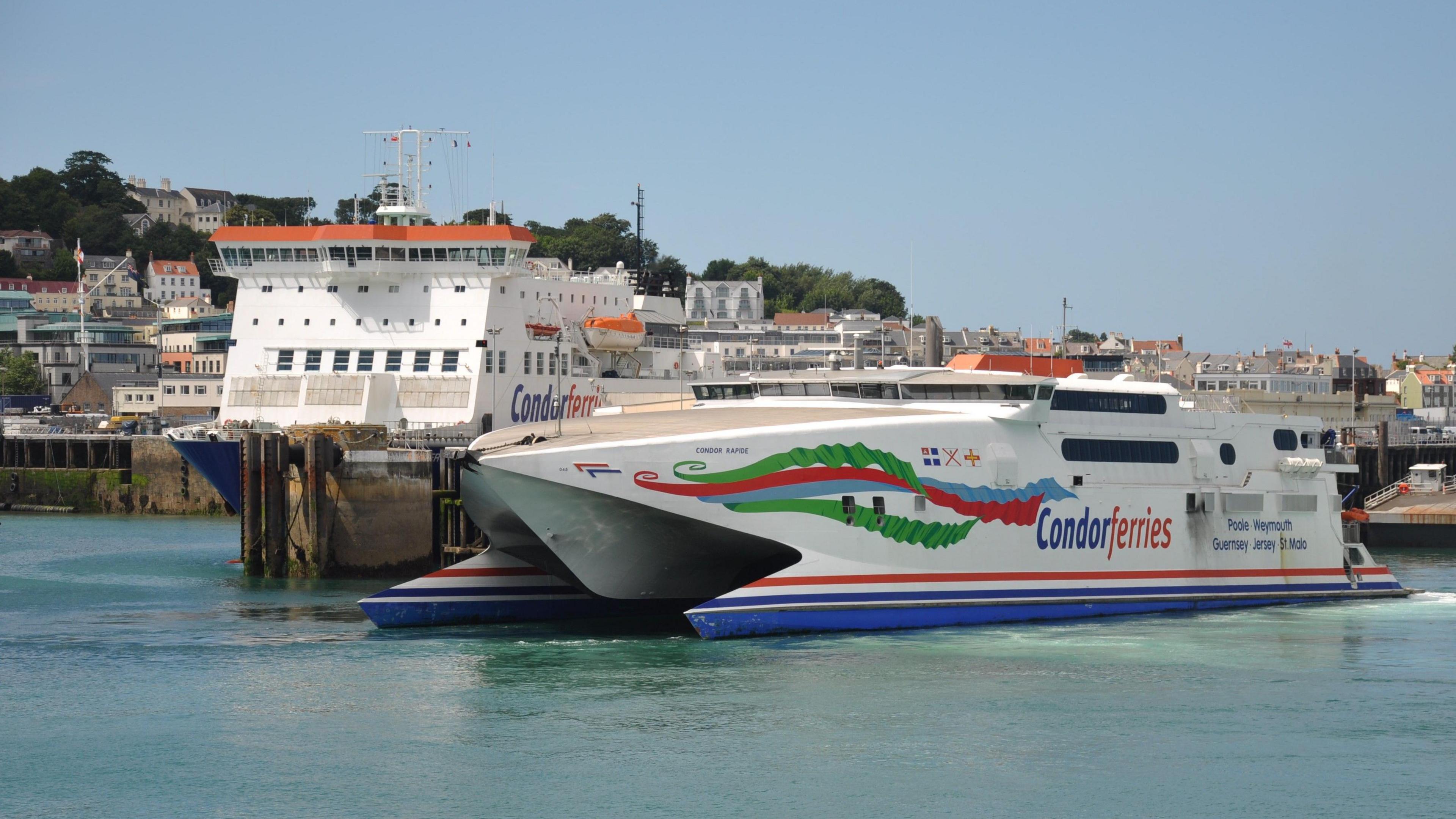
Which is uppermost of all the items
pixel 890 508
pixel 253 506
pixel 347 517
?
pixel 890 508

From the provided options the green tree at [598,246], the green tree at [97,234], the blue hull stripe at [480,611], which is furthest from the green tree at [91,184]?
the blue hull stripe at [480,611]

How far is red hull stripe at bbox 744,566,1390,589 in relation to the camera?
23.9m

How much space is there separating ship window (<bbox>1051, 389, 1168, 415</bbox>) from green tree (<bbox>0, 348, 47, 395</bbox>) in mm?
76469

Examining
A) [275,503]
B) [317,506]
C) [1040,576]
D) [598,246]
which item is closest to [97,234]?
[598,246]

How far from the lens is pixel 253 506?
33438 millimetres

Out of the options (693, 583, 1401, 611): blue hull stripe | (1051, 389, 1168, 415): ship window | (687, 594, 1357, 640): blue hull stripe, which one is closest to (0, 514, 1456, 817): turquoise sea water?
(687, 594, 1357, 640): blue hull stripe

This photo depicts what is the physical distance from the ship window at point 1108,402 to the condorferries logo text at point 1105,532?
1.81m

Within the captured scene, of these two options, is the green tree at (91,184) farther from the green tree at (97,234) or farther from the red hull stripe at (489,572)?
the red hull stripe at (489,572)

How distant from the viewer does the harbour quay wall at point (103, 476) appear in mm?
48594

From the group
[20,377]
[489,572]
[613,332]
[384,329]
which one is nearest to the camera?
[489,572]

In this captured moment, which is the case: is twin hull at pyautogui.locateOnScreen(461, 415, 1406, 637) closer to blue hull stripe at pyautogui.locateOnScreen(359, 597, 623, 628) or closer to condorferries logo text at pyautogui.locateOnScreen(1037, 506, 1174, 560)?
condorferries logo text at pyautogui.locateOnScreen(1037, 506, 1174, 560)

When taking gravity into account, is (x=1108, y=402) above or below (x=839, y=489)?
above

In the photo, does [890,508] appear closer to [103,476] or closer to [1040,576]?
[1040,576]

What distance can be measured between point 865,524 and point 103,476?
35.0 meters
